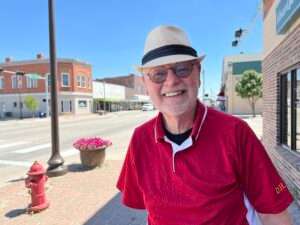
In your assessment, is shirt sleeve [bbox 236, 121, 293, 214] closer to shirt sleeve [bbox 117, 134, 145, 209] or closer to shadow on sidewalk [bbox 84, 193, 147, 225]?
shirt sleeve [bbox 117, 134, 145, 209]

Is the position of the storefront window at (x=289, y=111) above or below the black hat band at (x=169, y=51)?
below

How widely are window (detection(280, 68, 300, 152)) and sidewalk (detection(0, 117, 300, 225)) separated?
168 cm

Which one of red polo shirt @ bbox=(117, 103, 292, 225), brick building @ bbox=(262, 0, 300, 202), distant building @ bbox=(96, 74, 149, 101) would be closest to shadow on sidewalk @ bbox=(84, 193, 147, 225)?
brick building @ bbox=(262, 0, 300, 202)

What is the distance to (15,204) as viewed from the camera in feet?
18.8

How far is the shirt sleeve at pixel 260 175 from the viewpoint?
1.60m

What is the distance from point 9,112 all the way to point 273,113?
46355mm

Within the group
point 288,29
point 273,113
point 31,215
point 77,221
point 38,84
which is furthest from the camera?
point 38,84

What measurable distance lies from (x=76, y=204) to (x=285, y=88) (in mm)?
4726

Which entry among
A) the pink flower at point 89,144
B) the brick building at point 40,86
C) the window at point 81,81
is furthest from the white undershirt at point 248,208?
the window at point 81,81

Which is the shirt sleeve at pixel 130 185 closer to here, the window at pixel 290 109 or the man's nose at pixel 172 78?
the man's nose at pixel 172 78

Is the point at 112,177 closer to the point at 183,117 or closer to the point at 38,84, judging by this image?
the point at 183,117

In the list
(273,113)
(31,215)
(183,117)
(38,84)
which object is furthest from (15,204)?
(38,84)

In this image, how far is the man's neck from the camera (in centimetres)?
188

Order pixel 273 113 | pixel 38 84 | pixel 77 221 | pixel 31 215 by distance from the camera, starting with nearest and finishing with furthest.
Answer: pixel 77 221 < pixel 31 215 < pixel 273 113 < pixel 38 84
